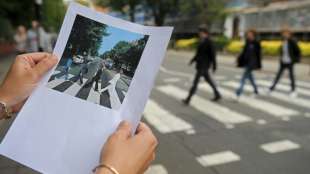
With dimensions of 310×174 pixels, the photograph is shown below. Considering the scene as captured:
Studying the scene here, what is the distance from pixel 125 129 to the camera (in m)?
1.24

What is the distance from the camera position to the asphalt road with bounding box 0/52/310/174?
5.12m

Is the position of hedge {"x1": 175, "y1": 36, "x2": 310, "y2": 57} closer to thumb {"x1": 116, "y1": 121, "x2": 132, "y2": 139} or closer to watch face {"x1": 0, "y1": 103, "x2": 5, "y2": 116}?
watch face {"x1": 0, "y1": 103, "x2": 5, "y2": 116}

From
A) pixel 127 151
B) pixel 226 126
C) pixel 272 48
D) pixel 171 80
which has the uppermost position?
pixel 127 151

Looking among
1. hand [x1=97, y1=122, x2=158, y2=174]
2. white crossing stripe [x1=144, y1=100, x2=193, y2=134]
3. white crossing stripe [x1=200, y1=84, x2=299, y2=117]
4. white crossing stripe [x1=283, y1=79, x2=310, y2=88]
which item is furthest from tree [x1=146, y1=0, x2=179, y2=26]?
A: hand [x1=97, y1=122, x2=158, y2=174]

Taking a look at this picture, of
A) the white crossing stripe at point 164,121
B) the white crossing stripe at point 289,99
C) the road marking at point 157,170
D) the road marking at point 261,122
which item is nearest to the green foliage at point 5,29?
the white crossing stripe at point 289,99

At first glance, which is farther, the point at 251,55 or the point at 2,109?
the point at 251,55

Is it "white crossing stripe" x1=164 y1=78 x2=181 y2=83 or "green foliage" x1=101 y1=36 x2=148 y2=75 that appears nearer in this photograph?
"green foliage" x1=101 y1=36 x2=148 y2=75

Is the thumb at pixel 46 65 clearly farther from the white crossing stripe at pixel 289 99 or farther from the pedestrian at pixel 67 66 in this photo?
the white crossing stripe at pixel 289 99

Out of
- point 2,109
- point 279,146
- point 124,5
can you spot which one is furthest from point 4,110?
point 124,5

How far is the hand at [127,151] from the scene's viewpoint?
3.90 feet

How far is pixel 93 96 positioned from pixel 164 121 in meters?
6.53

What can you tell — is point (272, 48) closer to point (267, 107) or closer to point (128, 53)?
point (267, 107)

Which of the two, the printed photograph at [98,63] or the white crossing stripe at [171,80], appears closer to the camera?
the printed photograph at [98,63]

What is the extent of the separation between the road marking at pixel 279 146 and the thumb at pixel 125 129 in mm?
4872
